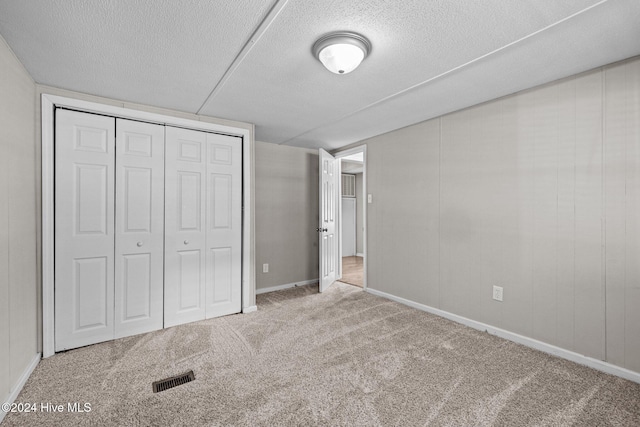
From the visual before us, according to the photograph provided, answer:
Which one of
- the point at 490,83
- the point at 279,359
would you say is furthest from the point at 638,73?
the point at 279,359

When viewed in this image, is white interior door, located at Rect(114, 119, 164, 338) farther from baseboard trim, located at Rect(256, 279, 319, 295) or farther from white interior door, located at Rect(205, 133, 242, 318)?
baseboard trim, located at Rect(256, 279, 319, 295)

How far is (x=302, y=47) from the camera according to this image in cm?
182

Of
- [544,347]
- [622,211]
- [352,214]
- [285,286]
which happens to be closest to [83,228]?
[285,286]

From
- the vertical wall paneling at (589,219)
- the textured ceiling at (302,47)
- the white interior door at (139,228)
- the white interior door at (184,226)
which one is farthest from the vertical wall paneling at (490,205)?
the white interior door at (139,228)

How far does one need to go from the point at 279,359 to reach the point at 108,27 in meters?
2.47

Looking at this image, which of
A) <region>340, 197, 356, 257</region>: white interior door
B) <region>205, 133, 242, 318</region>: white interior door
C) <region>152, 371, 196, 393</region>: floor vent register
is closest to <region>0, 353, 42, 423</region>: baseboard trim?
<region>152, 371, 196, 393</region>: floor vent register

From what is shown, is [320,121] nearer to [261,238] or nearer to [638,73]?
[261,238]

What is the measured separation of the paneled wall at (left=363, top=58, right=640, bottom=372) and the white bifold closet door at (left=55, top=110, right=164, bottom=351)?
9.40ft

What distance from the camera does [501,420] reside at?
1.60m

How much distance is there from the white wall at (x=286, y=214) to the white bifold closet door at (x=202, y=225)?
2.99 ft

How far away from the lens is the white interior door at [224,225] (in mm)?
3135

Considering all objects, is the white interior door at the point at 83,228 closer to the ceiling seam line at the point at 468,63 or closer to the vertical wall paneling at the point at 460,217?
the ceiling seam line at the point at 468,63

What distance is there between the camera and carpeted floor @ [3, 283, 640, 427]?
1.63 m

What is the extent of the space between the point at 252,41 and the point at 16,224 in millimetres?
1978
